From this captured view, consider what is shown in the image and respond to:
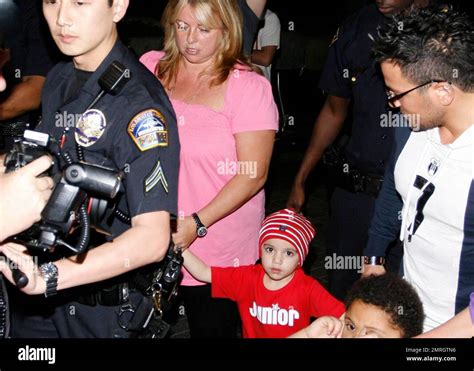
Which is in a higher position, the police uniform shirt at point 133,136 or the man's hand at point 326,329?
the police uniform shirt at point 133,136

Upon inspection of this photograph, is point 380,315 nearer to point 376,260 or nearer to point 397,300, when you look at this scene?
point 397,300

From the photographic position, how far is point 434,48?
291cm

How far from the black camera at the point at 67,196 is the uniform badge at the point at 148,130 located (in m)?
0.23

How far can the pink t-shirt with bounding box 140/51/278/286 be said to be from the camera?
3.50 meters

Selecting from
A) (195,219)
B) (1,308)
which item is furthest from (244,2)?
(1,308)

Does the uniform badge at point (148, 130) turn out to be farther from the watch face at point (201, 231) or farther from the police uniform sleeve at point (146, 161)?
the watch face at point (201, 231)

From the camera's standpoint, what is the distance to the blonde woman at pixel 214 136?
3.49 meters

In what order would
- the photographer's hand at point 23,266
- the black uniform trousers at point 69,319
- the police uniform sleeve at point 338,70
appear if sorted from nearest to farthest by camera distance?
the photographer's hand at point 23,266 < the black uniform trousers at point 69,319 < the police uniform sleeve at point 338,70

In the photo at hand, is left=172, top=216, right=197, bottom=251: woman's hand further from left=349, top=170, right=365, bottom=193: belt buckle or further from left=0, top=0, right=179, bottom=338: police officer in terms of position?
left=349, top=170, right=365, bottom=193: belt buckle

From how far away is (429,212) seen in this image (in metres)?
2.94

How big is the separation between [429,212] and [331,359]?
71 centimetres

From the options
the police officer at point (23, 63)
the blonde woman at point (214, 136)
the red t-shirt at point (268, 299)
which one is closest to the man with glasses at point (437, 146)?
the red t-shirt at point (268, 299)

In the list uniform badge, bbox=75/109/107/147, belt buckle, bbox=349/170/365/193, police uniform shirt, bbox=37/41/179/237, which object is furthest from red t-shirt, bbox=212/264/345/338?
uniform badge, bbox=75/109/107/147

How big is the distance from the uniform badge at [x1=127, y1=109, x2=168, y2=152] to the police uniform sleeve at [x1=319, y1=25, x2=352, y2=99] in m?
1.98
